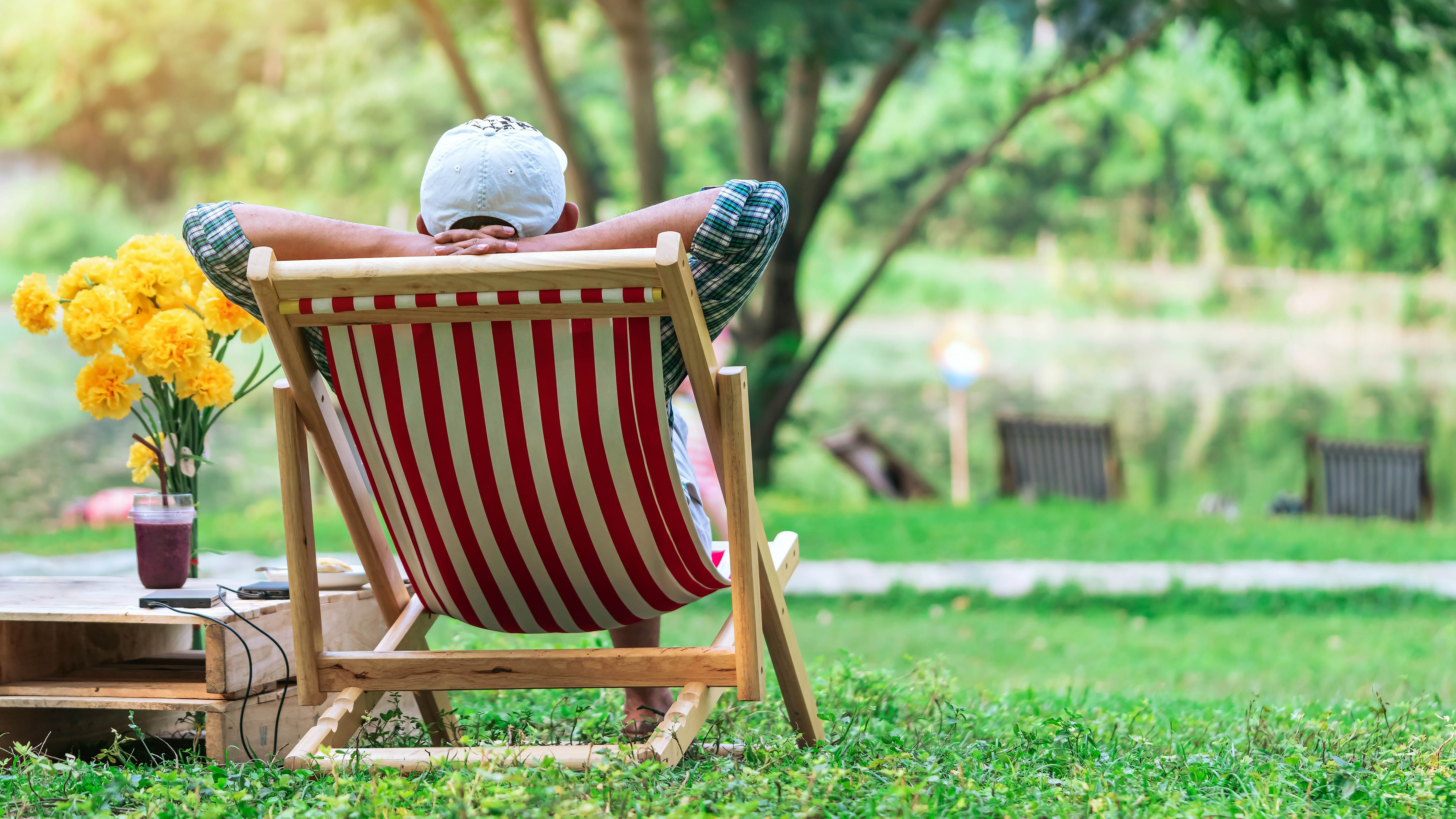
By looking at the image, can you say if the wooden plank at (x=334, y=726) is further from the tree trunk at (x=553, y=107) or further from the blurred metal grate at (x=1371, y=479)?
the blurred metal grate at (x=1371, y=479)

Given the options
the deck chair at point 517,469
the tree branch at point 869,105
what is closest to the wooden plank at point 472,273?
the deck chair at point 517,469

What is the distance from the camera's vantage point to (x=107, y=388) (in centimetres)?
258

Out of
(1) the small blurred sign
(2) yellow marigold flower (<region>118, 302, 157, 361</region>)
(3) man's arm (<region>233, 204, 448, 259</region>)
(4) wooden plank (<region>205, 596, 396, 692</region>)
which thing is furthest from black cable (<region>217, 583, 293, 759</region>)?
(1) the small blurred sign

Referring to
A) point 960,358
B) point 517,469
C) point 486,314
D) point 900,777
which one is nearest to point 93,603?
point 517,469

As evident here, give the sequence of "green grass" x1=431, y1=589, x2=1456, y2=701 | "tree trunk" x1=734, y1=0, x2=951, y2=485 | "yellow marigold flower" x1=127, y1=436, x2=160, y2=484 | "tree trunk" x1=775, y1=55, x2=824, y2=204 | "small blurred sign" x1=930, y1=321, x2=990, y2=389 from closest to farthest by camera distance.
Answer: "yellow marigold flower" x1=127, y1=436, x2=160, y2=484
"green grass" x1=431, y1=589, x2=1456, y2=701
"tree trunk" x1=734, y1=0, x2=951, y2=485
"tree trunk" x1=775, y1=55, x2=824, y2=204
"small blurred sign" x1=930, y1=321, x2=990, y2=389

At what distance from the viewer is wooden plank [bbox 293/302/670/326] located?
72.7 inches

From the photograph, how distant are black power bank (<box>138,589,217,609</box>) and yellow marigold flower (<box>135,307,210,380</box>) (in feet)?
1.48

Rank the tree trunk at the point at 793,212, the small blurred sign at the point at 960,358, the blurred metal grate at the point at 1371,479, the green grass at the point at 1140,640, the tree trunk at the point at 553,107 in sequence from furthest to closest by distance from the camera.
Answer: the small blurred sign at the point at 960,358 < the blurred metal grate at the point at 1371,479 < the tree trunk at the point at 793,212 < the tree trunk at the point at 553,107 < the green grass at the point at 1140,640

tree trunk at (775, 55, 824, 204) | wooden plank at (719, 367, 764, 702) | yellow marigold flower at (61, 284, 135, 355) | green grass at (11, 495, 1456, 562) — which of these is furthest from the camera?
tree trunk at (775, 55, 824, 204)

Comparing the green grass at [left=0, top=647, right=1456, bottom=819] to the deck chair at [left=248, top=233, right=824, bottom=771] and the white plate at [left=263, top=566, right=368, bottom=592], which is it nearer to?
the deck chair at [left=248, top=233, right=824, bottom=771]

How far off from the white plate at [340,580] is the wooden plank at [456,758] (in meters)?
0.60

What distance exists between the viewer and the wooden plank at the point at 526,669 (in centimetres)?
206

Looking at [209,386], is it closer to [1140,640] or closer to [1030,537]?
[1140,640]

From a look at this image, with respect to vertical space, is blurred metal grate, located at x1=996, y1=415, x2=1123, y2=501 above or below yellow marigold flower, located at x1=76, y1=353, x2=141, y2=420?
below
